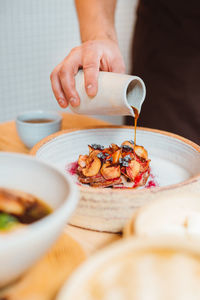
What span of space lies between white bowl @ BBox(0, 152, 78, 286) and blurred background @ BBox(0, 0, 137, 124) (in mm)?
2551

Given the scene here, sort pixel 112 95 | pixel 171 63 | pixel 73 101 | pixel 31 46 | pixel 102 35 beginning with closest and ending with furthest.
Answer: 1. pixel 112 95
2. pixel 73 101
3. pixel 102 35
4. pixel 171 63
5. pixel 31 46

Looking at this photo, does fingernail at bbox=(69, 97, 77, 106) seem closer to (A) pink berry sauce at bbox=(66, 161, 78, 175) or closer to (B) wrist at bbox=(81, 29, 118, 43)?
(A) pink berry sauce at bbox=(66, 161, 78, 175)

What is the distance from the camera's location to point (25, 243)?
0.50 m

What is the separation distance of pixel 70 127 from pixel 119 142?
0.38 m

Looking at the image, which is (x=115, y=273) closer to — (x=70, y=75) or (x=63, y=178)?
(x=63, y=178)

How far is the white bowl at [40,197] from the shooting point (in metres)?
0.50

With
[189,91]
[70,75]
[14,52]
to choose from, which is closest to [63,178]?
[70,75]

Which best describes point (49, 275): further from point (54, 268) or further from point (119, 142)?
point (119, 142)

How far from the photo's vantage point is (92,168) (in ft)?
3.85

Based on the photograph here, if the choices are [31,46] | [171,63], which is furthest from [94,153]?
[31,46]

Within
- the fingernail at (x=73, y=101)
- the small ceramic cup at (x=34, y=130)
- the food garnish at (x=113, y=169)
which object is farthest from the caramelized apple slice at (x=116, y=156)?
the small ceramic cup at (x=34, y=130)

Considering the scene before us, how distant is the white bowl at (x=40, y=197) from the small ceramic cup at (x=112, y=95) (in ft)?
1.69

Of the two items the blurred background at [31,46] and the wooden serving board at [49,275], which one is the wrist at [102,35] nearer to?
the wooden serving board at [49,275]

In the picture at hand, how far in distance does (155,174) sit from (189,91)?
2.64 ft
